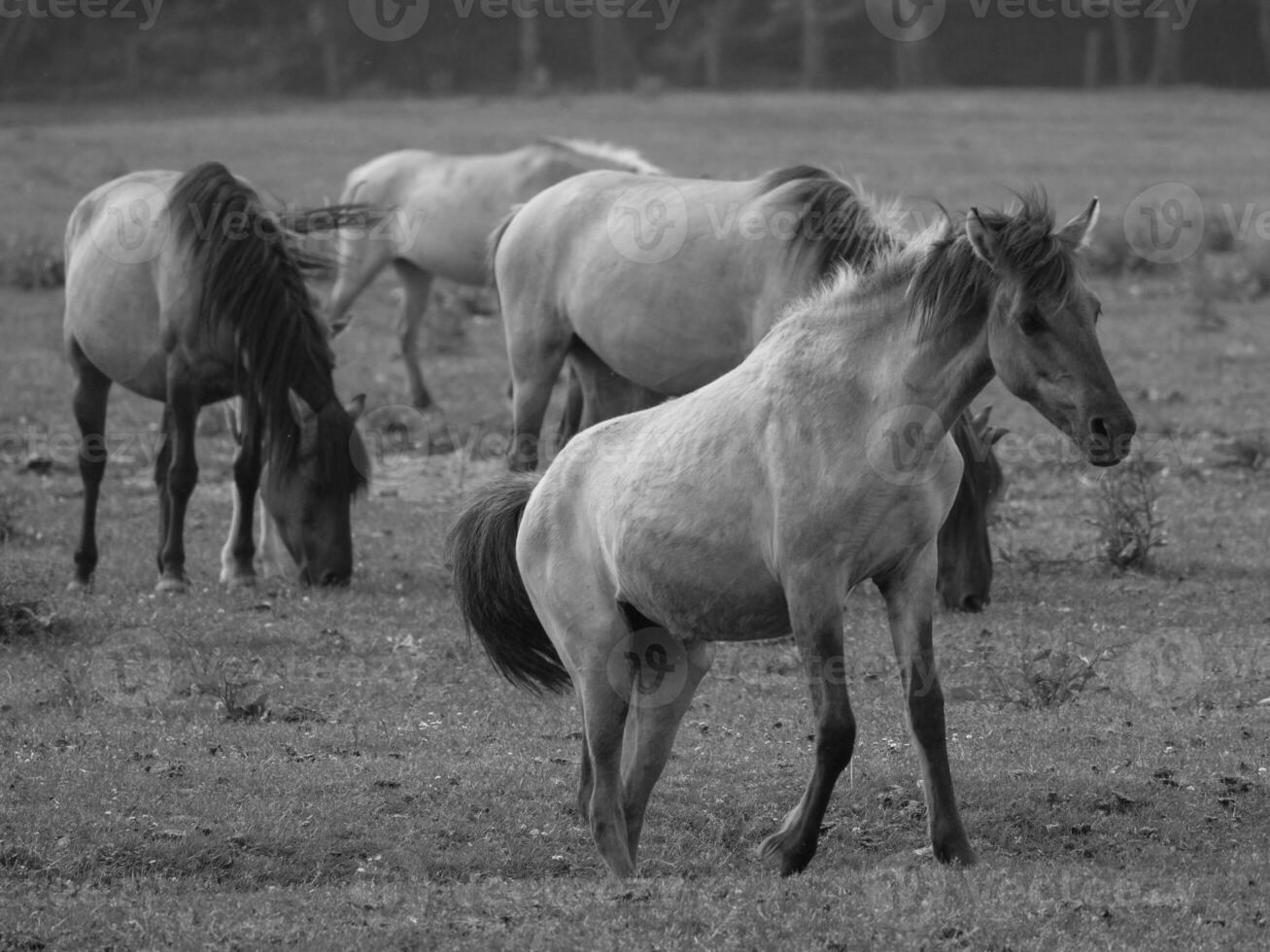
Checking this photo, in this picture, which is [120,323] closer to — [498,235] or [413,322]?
[498,235]

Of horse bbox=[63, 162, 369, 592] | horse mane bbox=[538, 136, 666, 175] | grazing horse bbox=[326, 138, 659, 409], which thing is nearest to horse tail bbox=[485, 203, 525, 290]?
horse bbox=[63, 162, 369, 592]

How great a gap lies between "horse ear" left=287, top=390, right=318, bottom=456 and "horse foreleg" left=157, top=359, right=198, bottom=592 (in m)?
0.57

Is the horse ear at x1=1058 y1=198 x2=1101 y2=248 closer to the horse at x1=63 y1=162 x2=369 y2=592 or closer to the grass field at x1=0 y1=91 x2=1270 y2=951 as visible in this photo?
the grass field at x1=0 y1=91 x2=1270 y2=951

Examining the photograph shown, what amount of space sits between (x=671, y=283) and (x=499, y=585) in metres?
4.48

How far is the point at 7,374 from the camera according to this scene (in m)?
17.7

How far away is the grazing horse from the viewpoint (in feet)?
54.5

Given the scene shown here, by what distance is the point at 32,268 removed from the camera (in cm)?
2227

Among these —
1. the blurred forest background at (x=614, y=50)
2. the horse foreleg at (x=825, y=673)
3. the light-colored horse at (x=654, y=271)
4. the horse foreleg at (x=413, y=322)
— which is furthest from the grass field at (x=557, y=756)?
the blurred forest background at (x=614, y=50)

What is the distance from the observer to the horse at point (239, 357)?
10.3 m

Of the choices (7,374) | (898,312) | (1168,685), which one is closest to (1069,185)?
(7,374)

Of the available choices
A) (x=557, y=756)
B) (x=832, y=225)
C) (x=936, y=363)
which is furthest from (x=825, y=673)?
(x=832, y=225)

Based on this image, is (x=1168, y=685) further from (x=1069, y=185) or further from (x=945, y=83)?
(x=945, y=83)

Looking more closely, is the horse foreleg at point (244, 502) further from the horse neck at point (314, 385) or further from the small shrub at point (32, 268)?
the small shrub at point (32, 268)

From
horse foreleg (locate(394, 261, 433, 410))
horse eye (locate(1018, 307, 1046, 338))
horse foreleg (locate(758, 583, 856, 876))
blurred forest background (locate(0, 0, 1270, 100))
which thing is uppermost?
horse eye (locate(1018, 307, 1046, 338))
